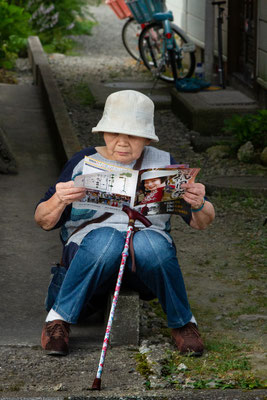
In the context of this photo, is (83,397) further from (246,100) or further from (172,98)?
(172,98)

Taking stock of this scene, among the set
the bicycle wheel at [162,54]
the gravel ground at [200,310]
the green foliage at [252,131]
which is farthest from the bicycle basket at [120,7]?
the green foliage at [252,131]

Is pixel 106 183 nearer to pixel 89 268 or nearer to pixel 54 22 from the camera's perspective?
pixel 89 268

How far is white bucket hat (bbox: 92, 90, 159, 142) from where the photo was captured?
4.08 meters

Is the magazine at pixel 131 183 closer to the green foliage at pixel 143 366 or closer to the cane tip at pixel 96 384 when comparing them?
the green foliage at pixel 143 366

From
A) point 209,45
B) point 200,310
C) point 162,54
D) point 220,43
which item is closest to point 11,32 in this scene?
point 162,54

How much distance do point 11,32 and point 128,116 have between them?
1330 centimetres

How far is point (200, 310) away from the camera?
5.05 m

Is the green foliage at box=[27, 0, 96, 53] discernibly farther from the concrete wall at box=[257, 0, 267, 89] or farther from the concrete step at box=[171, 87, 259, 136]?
the concrete wall at box=[257, 0, 267, 89]

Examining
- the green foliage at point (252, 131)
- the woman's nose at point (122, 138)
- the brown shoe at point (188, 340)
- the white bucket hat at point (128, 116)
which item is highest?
the white bucket hat at point (128, 116)

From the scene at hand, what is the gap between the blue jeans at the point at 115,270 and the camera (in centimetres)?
407

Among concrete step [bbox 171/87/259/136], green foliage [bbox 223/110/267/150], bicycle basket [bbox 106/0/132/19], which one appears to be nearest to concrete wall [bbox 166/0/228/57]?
bicycle basket [bbox 106/0/132/19]

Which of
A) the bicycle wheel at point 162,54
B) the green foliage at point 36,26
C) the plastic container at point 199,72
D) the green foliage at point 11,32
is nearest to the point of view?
the plastic container at point 199,72

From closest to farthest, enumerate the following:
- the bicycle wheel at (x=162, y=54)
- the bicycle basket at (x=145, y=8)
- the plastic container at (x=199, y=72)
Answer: the plastic container at (x=199, y=72) → the bicycle wheel at (x=162, y=54) → the bicycle basket at (x=145, y=8)

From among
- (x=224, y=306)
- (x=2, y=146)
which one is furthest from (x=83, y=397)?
(x=2, y=146)
